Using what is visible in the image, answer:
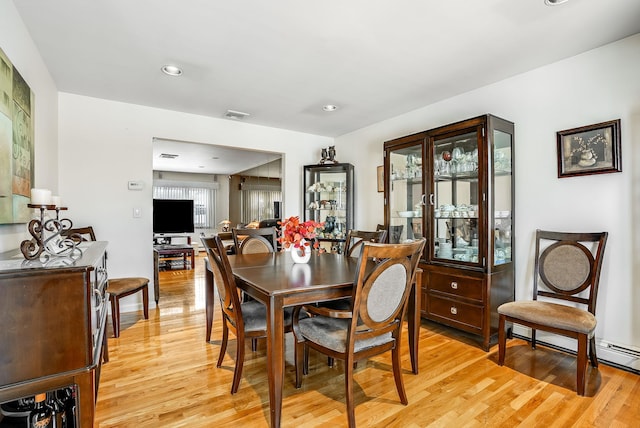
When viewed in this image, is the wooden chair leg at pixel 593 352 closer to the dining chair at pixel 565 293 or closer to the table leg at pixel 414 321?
the dining chair at pixel 565 293

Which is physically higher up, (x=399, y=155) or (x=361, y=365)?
(x=399, y=155)

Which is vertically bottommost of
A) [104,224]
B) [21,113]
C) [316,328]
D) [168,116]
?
[316,328]

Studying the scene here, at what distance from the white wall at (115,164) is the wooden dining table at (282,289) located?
1.67 meters

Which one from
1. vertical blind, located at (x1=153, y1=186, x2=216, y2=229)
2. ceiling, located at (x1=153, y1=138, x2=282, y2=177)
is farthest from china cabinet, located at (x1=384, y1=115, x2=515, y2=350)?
vertical blind, located at (x1=153, y1=186, x2=216, y2=229)

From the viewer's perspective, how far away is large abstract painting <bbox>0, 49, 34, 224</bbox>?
1703 millimetres

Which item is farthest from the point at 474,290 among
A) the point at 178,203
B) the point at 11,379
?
the point at 178,203

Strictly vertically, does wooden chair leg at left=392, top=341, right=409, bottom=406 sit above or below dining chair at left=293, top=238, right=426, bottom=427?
below

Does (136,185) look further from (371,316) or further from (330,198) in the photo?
(371,316)

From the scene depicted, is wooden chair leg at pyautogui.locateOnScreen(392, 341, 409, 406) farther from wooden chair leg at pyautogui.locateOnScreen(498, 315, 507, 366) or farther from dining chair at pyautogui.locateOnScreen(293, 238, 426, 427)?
wooden chair leg at pyautogui.locateOnScreen(498, 315, 507, 366)

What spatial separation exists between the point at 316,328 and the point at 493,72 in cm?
264

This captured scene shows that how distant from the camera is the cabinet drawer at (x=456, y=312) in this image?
2.73 m

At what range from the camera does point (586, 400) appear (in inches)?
76.2

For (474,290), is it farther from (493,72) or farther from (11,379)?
(11,379)

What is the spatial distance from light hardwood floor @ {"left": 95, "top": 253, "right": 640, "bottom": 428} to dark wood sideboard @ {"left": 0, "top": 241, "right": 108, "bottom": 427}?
2.15 feet
